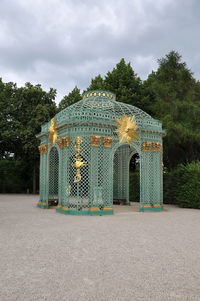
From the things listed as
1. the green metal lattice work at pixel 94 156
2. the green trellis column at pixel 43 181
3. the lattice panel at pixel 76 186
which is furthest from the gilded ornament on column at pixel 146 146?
the green trellis column at pixel 43 181

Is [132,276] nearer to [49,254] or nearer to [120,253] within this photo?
[120,253]

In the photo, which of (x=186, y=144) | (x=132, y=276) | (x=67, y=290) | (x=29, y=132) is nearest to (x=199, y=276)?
(x=132, y=276)

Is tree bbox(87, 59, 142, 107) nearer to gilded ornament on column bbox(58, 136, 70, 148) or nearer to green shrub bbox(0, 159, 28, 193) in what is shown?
green shrub bbox(0, 159, 28, 193)

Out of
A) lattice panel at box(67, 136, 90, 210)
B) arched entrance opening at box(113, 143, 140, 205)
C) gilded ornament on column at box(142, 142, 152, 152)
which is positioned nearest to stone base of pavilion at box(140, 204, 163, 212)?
gilded ornament on column at box(142, 142, 152, 152)

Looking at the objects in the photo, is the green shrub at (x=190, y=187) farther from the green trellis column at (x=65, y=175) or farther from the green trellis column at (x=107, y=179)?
the green trellis column at (x=65, y=175)

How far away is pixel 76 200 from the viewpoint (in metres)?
12.7

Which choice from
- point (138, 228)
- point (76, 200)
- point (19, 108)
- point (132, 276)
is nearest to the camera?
point (132, 276)

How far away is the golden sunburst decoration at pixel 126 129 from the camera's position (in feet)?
44.4

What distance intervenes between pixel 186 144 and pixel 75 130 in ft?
44.0

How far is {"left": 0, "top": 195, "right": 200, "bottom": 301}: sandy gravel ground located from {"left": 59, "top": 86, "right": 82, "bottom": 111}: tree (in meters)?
25.5

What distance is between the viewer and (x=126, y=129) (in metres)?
13.8

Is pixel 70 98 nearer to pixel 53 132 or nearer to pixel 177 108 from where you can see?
pixel 177 108

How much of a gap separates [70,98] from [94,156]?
22092mm

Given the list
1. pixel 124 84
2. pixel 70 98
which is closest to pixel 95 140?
pixel 124 84
